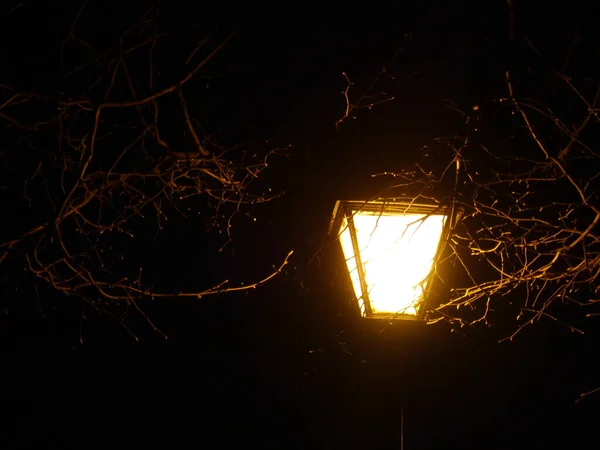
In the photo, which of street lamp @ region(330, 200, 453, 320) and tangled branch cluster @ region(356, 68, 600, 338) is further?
tangled branch cluster @ region(356, 68, 600, 338)

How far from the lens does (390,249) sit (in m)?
3.09

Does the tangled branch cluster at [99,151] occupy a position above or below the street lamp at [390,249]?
above

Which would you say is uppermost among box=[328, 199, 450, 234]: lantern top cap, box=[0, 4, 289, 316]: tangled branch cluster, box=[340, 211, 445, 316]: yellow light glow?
box=[0, 4, 289, 316]: tangled branch cluster

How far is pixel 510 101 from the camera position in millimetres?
3965

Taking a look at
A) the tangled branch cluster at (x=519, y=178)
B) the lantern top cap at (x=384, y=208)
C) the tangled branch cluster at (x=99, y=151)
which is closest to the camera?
the lantern top cap at (x=384, y=208)

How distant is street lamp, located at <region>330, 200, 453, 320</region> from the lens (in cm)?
304

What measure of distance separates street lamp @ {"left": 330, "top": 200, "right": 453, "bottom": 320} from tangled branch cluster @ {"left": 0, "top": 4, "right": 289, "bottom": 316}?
0.84 metres

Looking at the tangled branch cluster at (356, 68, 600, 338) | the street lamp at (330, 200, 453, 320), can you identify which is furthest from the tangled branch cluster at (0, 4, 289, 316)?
→ the tangled branch cluster at (356, 68, 600, 338)

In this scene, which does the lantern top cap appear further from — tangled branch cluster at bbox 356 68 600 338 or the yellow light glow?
tangled branch cluster at bbox 356 68 600 338

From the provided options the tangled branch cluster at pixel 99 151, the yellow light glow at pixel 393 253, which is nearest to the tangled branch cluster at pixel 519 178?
the yellow light glow at pixel 393 253

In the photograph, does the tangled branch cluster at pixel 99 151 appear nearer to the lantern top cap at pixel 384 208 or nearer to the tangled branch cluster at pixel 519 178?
the lantern top cap at pixel 384 208

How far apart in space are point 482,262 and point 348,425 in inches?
66.1

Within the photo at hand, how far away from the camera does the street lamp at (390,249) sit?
304 cm

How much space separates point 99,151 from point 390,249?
8.37ft
